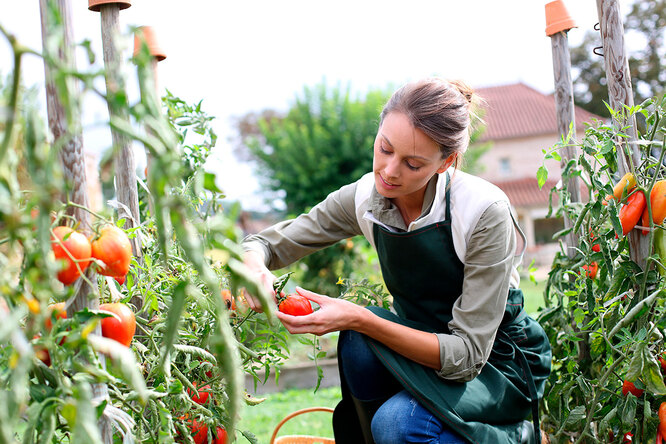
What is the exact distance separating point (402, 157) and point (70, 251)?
86 centimetres

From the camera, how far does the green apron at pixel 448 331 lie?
1.43m

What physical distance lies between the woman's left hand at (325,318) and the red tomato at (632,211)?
26.3 inches

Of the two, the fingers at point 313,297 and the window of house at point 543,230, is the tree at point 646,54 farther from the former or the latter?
the fingers at point 313,297

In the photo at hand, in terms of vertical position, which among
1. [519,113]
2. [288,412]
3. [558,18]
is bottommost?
[519,113]

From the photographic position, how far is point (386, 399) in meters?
1.52

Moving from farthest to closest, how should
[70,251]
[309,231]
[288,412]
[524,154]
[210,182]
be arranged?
[524,154] → [288,412] → [309,231] → [70,251] → [210,182]

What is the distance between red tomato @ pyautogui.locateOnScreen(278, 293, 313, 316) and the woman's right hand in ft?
0.12

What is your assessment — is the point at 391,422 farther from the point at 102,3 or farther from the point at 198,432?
the point at 102,3

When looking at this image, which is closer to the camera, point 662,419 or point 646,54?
point 662,419

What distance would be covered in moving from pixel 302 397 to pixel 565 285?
188 cm

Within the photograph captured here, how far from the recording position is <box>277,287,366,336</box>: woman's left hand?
4.34 ft

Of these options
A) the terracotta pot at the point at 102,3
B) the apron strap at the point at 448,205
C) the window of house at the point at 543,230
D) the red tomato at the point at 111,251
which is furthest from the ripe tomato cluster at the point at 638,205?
the window of house at the point at 543,230

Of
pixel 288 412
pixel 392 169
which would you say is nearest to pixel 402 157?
pixel 392 169

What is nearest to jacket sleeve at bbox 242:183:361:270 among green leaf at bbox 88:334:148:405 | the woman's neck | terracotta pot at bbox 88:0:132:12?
the woman's neck
